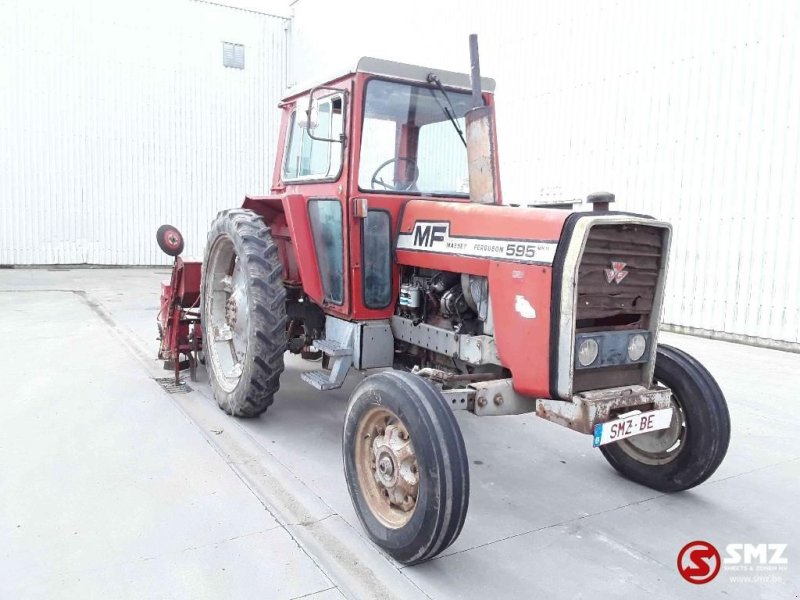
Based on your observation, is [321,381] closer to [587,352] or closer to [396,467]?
[396,467]

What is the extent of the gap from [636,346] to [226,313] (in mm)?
3017

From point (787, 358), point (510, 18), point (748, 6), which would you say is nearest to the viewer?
point (787, 358)

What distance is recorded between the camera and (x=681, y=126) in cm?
810

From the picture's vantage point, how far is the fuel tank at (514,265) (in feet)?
9.04

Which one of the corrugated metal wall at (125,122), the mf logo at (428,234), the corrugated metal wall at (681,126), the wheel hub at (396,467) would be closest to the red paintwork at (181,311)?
the mf logo at (428,234)

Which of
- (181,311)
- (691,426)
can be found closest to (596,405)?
(691,426)

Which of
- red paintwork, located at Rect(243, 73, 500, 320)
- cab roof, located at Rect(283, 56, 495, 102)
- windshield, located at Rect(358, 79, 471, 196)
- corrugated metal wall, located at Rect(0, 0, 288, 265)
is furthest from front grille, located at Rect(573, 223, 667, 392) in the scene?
corrugated metal wall, located at Rect(0, 0, 288, 265)

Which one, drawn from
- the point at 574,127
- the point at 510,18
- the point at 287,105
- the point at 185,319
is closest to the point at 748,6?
the point at 574,127

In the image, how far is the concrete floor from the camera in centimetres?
246

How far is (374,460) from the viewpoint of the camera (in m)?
2.81

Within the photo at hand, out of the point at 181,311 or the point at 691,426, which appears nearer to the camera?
the point at 691,426

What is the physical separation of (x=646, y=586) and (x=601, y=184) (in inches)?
295

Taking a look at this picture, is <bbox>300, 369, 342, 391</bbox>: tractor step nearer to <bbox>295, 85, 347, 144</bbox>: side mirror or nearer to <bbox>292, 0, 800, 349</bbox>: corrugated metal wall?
<bbox>295, 85, 347, 144</bbox>: side mirror

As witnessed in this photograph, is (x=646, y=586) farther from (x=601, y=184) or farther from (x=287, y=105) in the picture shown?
(x=601, y=184)
